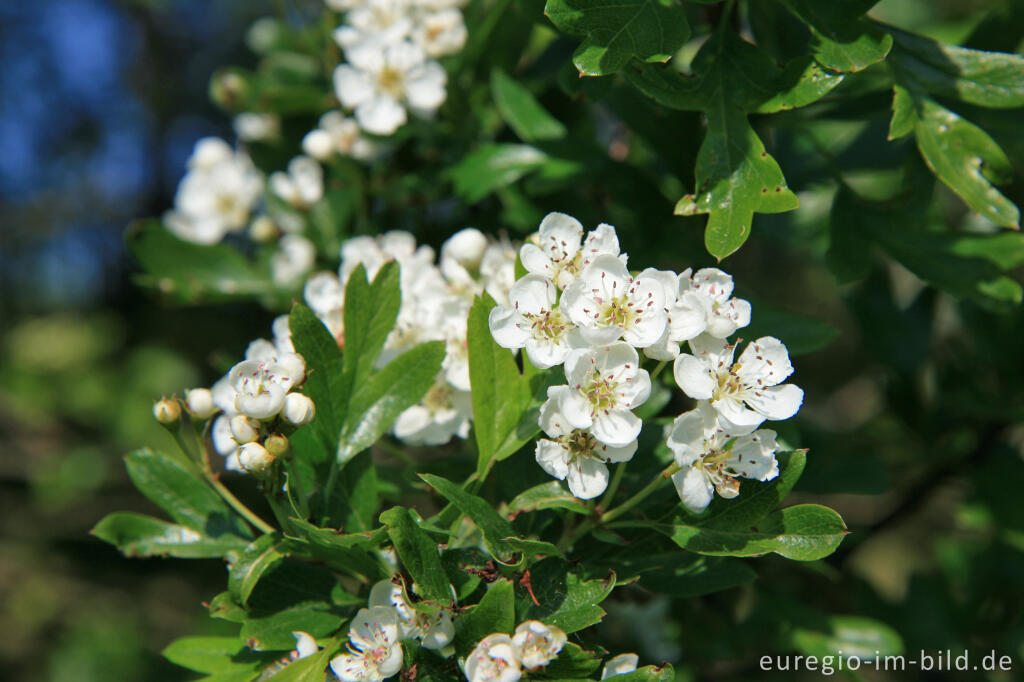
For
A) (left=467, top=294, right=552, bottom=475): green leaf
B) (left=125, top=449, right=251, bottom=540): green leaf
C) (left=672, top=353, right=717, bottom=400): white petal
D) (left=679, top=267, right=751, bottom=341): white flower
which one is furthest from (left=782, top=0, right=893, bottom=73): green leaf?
(left=125, top=449, right=251, bottom=540): green leaf

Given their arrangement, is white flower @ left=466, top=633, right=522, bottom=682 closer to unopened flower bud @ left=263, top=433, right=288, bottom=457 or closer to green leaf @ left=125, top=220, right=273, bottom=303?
unopened flower bud @ left=263, top=433, right=288, bottom=457

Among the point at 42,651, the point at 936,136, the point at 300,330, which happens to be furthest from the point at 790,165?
the point at 42,651

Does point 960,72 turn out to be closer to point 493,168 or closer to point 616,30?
point 616,30

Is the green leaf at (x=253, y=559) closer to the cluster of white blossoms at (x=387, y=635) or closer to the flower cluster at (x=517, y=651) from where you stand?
the cluster of white blossoms at (x=387, y=635)

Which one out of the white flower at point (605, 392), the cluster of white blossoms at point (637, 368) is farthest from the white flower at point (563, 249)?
the white flower at point (605, 392)

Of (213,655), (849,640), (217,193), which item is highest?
(217,193)

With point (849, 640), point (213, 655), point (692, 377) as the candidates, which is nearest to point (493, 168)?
point (692, 377)
